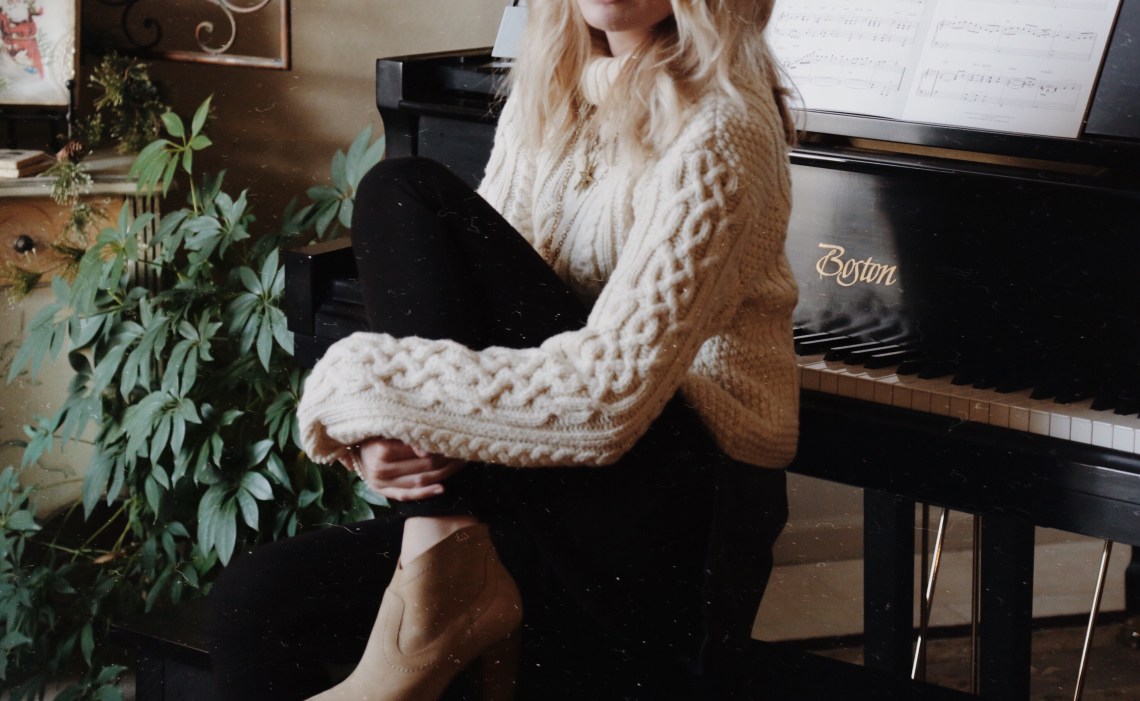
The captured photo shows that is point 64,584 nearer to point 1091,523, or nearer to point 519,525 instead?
point 519,525

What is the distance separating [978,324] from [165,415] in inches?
47.5

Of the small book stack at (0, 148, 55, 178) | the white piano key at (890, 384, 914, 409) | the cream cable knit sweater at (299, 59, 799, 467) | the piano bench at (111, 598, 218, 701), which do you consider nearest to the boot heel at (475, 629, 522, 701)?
the cream cable knit sweater at (299, 59, 799, 467)

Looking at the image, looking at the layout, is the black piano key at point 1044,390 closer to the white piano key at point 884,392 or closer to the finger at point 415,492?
the white piano key at point 884,392

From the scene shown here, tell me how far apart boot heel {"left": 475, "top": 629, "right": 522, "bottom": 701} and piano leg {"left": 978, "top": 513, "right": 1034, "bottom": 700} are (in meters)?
0.64

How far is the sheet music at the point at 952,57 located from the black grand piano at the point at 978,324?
0.09ft

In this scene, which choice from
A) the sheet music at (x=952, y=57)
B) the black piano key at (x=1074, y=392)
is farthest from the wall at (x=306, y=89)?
the black piano key at (x=1074, y=392)

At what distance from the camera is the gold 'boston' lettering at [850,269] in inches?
51.3

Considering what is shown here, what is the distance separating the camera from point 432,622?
985mm

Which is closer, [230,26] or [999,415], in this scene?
[999,415]

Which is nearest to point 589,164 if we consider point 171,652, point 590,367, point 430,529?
point 590,367

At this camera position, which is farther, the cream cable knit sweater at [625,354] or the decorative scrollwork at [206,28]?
the decorative scrollwork at [206,28]

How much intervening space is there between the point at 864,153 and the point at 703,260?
45 centimetres

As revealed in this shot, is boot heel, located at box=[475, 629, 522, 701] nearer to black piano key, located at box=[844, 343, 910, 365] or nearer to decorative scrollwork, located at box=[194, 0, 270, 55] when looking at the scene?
black piano key, located at box=[844, 343, 910, 365]

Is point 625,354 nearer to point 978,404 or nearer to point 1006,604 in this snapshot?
point 978,404
